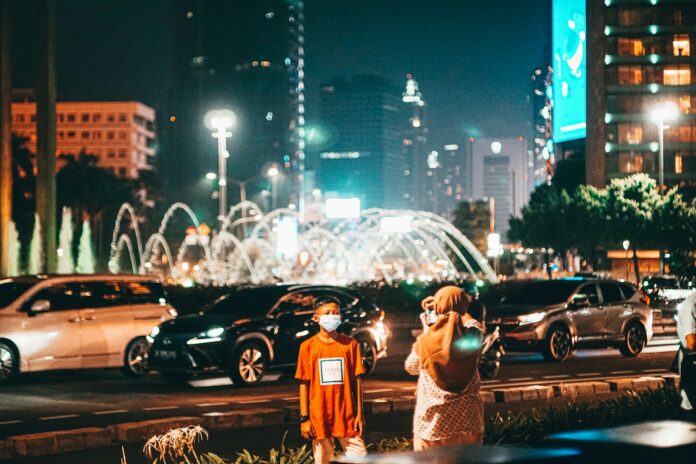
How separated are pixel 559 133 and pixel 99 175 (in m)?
43.6

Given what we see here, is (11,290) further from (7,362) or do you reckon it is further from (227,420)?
(227,420)

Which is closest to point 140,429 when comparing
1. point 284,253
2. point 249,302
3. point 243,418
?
point 243,418

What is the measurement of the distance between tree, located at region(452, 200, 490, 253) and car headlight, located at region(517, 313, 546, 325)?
10705cm

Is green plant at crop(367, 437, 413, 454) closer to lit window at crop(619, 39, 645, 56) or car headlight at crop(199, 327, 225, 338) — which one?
car headlight at crop(199, 327, 225, 338)

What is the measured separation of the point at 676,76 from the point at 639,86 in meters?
3.36

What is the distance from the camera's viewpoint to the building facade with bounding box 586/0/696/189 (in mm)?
108250

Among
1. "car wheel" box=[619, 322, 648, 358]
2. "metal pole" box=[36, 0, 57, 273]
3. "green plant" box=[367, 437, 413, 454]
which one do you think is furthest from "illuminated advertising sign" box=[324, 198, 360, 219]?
"green plant" box=[367, 437, 413, 454]

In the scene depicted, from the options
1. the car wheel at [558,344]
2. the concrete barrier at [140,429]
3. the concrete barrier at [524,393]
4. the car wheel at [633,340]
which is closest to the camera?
the concrete barrier at [140,429]

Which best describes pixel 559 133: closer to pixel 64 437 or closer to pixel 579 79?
pixel 579 79

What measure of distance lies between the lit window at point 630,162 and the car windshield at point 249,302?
9312 centimetres

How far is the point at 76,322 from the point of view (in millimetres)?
20484

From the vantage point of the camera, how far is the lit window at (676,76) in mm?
108562

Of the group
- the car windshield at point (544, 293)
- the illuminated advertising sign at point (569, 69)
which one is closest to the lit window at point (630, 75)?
the illuminated advertising sign at point (569, 69)

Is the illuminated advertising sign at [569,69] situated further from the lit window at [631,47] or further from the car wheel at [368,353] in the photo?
the car wheel at [368,353]
